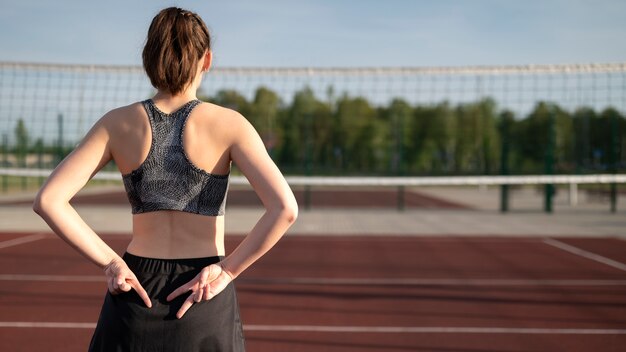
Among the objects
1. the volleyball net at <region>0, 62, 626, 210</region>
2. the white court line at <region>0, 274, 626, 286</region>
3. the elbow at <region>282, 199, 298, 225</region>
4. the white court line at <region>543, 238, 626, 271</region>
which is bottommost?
the white court line at <region>543, 238, 626, 271</region>

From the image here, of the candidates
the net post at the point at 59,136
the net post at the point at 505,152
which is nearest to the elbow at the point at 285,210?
the net post at the point at 59,136

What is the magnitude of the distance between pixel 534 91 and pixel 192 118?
1047 centimetres

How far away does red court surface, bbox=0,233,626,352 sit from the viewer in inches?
195

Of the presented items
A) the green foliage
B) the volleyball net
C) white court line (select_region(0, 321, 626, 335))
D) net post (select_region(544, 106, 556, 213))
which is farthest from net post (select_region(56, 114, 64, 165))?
net post (select_region(544, 106, 556, 213))

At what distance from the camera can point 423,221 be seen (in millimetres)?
15008

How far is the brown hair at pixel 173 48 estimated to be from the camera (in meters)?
1.63

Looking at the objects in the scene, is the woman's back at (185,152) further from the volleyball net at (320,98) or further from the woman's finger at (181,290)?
the volleyball net at (320,98)

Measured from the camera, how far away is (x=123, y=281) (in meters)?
1.65

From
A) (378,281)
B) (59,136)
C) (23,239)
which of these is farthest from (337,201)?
(378,281)

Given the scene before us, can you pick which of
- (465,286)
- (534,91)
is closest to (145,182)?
(465,286)

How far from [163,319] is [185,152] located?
0.45m

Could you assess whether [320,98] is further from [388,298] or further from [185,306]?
[185,306]

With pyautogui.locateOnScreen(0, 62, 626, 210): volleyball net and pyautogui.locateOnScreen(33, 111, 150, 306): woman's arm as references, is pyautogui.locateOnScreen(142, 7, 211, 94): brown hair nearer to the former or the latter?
pyautogui.locateOnScreen(33, 111, 150, 306): woman's arm

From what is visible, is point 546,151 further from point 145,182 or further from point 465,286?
point 145,182
